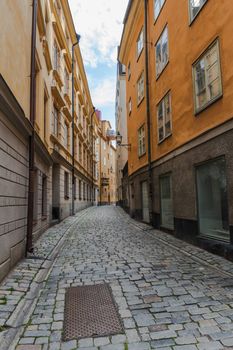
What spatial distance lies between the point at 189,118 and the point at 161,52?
176 inches

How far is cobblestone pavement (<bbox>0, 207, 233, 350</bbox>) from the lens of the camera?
3.33 m

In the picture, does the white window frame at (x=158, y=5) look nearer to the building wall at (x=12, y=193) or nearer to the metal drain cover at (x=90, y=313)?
the building wall at (x=12, y=193)

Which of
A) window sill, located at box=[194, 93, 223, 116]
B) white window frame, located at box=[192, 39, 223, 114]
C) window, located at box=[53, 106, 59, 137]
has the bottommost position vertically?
window sill, located at box=[194, 93, 223, 116]

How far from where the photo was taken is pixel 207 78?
8.03 m

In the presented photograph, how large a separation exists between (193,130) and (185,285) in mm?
4870

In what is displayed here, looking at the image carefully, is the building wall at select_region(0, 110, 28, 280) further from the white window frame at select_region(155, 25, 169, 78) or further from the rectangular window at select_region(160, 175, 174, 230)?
the white window frame at select_region(155, 25, 169, 78)

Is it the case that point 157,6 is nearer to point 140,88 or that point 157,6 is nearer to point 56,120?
point 140,88

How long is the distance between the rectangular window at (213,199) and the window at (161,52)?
203 inches

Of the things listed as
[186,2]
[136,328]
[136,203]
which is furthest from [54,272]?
[136,203]

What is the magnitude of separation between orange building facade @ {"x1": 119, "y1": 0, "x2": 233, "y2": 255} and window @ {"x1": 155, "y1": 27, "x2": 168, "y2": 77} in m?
0.04

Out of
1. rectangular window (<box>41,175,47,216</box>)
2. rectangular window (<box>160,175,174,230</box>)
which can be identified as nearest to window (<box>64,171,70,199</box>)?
→ rectangular window (<box>41,175,47,216</box>)

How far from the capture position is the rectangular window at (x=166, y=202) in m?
11.3

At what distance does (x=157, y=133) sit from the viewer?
12.9 meters

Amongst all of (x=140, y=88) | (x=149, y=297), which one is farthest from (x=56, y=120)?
(x=149, y=297)
